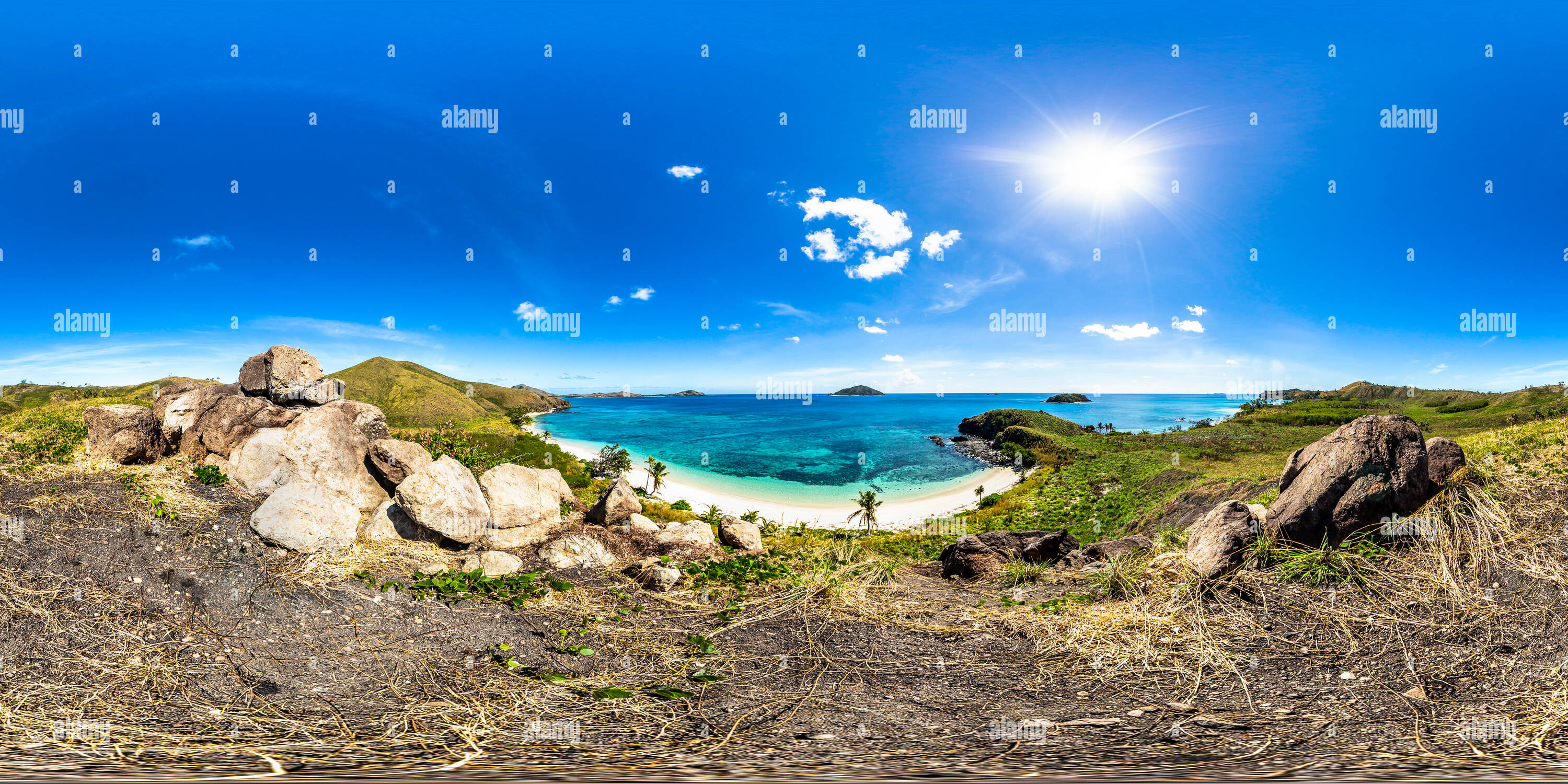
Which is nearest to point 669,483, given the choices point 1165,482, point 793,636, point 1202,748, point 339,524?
point 1165,482

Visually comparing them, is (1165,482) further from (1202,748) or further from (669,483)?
(669,483)

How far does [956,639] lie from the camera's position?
573 cm

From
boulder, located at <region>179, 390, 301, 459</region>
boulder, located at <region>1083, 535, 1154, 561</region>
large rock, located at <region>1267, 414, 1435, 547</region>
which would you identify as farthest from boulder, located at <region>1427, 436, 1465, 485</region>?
boulder, located at <region>179, 390, 301, 459</region>

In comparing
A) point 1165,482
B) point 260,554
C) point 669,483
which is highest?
point 260,554

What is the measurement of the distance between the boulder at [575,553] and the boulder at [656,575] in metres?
0.53

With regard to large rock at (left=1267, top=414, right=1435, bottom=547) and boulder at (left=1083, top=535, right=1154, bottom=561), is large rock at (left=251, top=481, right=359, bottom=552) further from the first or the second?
large rock at (left=1267, top=414, right=1435, bottom=547)

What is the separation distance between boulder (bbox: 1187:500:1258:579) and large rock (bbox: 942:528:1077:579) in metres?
2.40

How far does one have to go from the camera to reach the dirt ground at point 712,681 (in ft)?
10.8

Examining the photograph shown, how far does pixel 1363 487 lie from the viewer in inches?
266

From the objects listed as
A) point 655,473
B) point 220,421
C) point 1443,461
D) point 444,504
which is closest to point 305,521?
point 444,504

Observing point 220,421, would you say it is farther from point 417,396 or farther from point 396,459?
point 417,396

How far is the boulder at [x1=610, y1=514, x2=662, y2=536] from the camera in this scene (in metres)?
9.07

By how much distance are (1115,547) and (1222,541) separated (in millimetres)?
3213

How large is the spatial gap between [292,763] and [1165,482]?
23781 mm
